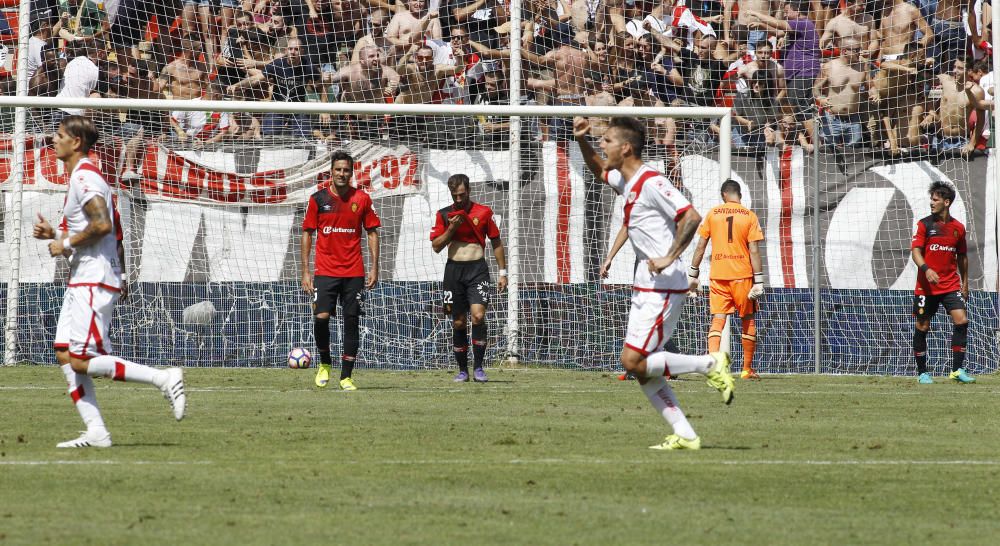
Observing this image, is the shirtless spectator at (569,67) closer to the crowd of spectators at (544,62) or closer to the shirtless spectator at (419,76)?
the crowd of spectators at (544,62)

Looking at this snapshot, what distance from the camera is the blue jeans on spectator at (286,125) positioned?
20.2 metres

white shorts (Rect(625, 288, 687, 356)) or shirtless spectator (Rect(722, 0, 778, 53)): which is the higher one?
shirtless spectator (Rect(722, 0, 778, 53))

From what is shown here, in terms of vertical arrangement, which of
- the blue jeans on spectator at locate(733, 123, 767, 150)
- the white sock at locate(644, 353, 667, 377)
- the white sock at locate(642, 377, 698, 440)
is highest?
the blue jeans on spectator at locate(733, 123, 767, 150)

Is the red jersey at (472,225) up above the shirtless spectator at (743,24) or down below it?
below

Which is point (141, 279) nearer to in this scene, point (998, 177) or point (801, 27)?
point (801, 27)

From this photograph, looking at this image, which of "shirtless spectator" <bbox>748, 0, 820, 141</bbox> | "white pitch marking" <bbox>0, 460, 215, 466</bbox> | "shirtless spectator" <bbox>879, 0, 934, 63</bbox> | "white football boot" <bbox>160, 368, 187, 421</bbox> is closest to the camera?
"white pitch marking" <bbox>0, 460, 215, 466</bbox>

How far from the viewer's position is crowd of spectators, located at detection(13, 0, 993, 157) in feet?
66.6

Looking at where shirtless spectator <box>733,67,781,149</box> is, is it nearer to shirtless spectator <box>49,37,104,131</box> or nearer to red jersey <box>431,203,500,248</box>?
red jersey <box>431,203,500,248</box>

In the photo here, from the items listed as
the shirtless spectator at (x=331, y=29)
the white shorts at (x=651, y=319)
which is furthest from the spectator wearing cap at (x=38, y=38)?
the white shorts at (x=651, y=319)

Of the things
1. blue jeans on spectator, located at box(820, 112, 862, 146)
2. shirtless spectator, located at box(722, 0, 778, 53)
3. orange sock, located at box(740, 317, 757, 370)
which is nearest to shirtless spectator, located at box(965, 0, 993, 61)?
blue jeans on spectator, located at box(820, 112, 862, 146)

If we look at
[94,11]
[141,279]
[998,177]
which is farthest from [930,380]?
[94,11]

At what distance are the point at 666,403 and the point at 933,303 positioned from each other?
9421 mm

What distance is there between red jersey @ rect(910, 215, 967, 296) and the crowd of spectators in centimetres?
287

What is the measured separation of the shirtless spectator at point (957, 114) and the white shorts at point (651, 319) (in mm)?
11901
